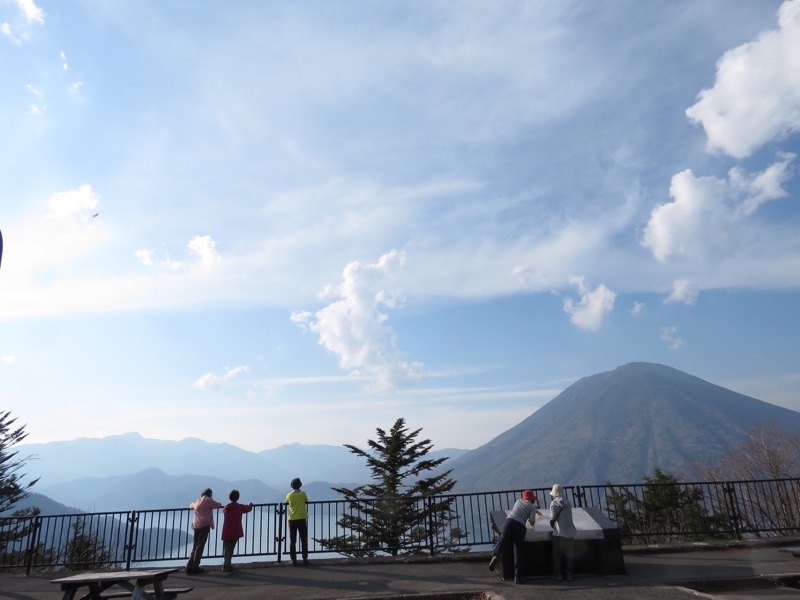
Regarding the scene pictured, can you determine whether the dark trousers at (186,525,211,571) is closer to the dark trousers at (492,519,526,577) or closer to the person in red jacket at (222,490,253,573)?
the person in red jacket at (222,490,253,573)

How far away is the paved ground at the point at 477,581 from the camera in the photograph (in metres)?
8.66

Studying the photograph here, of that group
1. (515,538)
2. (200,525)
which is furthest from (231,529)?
(515,538)

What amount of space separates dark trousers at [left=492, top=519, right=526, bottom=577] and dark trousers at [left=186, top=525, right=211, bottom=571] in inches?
259

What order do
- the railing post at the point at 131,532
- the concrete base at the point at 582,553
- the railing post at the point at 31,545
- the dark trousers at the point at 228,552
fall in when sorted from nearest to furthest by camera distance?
the concrete base at the point at 582,553, the dark trousers at the point at 228,552, the railing post at the point at 131,532, the railing post at the point at 31,545

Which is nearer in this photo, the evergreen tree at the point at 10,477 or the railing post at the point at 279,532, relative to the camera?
the railing post at the point at 279,532

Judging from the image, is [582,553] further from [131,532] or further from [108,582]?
[131,532]

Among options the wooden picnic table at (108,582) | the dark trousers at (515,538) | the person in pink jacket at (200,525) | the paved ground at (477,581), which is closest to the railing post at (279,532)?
the paved ground at (477,581)

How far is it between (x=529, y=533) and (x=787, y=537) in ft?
24.2

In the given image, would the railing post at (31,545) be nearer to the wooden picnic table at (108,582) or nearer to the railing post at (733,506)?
the wooden picnic table at (108,582)

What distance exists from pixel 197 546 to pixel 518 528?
7101 mm

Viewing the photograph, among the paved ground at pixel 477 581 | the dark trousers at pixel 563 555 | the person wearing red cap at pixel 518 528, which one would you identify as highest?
the person wearing red cap at pixel 518 528

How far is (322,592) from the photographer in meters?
9.53

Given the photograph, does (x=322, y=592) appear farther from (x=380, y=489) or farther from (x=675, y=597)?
(x=380, y=489)

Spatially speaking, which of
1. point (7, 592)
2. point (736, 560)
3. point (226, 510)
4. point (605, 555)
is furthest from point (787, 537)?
point (7, 592)
